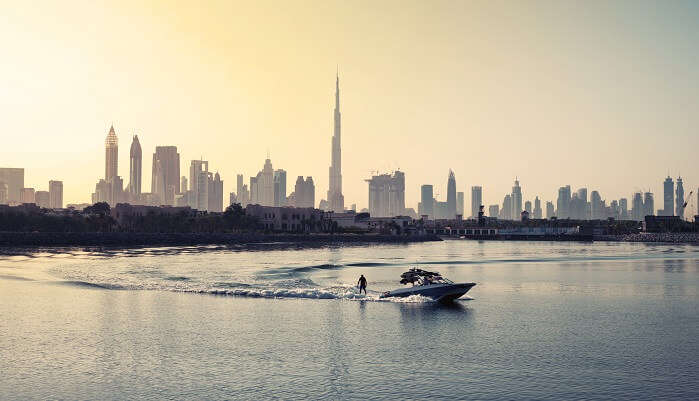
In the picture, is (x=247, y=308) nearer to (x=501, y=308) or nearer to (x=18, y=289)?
(x=501, y=308)

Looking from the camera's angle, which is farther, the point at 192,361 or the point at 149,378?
the point at 192,361

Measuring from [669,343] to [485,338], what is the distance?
435 inches

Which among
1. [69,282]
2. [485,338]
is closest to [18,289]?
[69,282]

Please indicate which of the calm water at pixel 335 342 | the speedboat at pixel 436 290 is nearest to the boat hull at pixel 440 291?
the speedboat at pixel 436 290

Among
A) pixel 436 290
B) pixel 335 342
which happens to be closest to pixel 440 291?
pixel 436 290

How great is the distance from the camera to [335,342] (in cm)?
4056

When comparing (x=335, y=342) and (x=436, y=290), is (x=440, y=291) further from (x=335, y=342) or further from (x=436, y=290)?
(x=335, y=342)

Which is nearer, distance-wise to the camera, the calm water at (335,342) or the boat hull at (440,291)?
the calm water at (335,342)

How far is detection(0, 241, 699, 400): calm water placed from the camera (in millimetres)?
30078

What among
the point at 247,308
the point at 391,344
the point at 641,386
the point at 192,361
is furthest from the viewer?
the point at 247,308

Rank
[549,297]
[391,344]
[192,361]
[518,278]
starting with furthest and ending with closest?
[518,278]
[549,297]
[391,344]
[192,361]

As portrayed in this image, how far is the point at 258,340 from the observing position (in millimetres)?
41031

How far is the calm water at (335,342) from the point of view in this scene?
98.7 ft

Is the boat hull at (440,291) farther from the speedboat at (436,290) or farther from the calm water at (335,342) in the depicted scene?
the calm water at (335,342)
